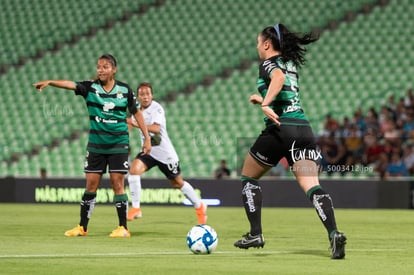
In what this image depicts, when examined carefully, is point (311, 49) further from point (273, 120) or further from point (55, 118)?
point (273, 120)

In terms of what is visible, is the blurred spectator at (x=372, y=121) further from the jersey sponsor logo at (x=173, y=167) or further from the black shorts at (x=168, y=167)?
the jersey sponsor logo at (x=173, y=167)

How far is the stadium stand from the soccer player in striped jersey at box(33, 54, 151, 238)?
1083 centimetres

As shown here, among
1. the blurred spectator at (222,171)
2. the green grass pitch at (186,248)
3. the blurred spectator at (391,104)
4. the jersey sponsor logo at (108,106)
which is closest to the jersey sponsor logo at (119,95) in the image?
the jersey sponsor logo at (108,106)

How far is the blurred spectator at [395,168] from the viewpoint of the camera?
2148cm

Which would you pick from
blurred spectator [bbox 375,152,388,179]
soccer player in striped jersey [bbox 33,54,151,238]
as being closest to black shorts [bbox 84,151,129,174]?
soccer player in striped jersey [bbox 33,54,151,238]

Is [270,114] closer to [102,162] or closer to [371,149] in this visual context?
[102,162]

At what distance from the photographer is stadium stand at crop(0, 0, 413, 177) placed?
25.4m

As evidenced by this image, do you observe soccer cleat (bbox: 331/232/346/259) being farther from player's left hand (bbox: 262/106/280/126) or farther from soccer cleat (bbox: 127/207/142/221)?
soccer cleat (bbox: 127/207/142/221)

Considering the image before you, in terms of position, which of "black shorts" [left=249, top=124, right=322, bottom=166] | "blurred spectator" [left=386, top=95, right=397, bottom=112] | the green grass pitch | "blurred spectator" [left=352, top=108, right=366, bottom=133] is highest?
"blurred spectator" [left=386, top=95, right=397, bottom=112]

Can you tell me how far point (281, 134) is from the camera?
31.9ft

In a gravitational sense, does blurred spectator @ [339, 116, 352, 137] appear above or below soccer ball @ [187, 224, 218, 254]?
above

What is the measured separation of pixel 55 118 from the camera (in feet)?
90.0

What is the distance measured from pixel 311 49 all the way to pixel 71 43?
308 inches

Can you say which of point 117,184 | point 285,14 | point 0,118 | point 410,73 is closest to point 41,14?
point 0,118
